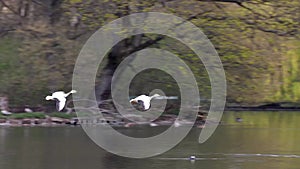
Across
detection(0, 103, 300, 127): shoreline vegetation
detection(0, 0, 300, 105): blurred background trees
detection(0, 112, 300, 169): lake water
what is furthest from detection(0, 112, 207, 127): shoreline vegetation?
detection(0, 0, 300, 105): blurred background trees

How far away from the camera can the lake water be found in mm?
17781

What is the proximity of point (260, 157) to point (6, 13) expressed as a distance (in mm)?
11988

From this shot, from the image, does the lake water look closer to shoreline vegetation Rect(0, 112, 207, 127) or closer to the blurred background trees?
shoreline vegetation Rect(0, 112, 207, 127)

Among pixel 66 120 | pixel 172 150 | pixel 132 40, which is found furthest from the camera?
pixel 132 40

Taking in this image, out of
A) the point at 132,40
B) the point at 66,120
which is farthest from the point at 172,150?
the point at 132,40

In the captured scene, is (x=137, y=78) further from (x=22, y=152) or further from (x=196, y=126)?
(x=22, y=152)

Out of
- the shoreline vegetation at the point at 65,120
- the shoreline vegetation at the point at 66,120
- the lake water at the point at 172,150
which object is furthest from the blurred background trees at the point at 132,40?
the lake water at the point at 172,150

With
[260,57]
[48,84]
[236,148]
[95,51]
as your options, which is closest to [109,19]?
[95,51]

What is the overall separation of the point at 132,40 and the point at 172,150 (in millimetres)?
7495

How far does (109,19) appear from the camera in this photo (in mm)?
25906

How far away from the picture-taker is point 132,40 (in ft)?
88.3

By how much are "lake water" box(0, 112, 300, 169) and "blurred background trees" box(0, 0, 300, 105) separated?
2.08 m

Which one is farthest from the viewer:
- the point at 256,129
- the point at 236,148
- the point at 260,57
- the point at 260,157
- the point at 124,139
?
the point at 260,57

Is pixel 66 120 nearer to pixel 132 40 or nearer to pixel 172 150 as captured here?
pixel 132 40
